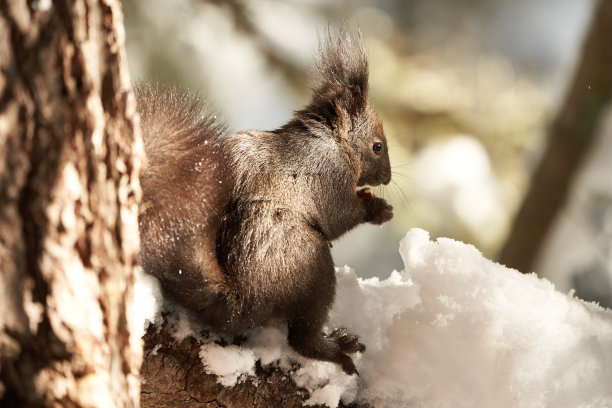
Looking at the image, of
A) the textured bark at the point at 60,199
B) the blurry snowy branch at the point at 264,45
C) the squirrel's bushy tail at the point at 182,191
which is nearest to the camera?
the textured bark at the point at 60,199

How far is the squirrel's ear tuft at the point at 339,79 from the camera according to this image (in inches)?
59.6

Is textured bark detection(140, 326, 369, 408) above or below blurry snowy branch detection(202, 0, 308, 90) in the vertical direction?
below

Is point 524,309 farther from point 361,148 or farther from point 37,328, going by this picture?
point 37,328

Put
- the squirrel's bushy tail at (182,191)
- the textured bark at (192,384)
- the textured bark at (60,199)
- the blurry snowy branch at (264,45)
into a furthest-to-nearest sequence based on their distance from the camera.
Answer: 1. the blurry snowy branch at (264,45)
2. the textured bark at (192,384)
3. the squirrel's bushy tail at (182,191)
4. the textured bark at (60,199)

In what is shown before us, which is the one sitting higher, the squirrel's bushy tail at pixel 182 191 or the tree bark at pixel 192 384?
the squirrel's bushy tail at pixel 182 191

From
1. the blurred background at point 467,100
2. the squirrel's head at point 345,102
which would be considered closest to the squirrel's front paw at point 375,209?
the squirrel's head at point 345,102

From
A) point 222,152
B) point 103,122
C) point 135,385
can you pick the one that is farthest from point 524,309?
point 103,122

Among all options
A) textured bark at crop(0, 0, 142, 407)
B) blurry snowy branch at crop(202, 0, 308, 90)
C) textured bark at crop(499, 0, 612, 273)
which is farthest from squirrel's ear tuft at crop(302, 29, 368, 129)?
textured bark at crop(499, 0, 612, 273)

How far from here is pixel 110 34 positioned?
30.4 inches

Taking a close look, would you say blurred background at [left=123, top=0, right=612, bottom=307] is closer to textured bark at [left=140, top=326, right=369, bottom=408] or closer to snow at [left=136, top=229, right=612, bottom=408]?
snow at [left=136, top=229, right=612, bottom=408]

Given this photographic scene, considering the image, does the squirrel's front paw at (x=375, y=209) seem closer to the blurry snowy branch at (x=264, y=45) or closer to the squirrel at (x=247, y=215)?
the squirrel at (x=247, y=215)

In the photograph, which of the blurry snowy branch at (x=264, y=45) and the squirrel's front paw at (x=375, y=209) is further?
the blurry snowy branch at (x=264, y=45)

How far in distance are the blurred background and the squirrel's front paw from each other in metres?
0.82

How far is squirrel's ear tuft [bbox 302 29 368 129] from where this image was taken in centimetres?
151
